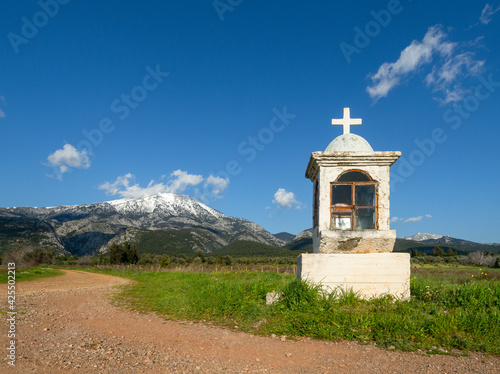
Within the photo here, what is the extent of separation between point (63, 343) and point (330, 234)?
4.96 metres

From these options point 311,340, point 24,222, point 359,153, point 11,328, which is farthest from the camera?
point 24,222

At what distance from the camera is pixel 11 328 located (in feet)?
18.0

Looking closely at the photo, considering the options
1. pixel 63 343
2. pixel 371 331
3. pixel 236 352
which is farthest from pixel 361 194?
pixel 63 343

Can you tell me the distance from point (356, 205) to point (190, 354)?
484 centimetres

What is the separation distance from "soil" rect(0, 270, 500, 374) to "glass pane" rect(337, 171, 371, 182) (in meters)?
3.67

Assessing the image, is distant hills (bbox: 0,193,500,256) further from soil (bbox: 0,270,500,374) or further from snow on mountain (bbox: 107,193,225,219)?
soil (bbox: 0,270,500,374)

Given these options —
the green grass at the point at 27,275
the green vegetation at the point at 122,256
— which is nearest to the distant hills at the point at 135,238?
the green vegetation at the point at 122,256

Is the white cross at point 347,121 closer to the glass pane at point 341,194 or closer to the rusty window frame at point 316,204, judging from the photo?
the glass pane at point 341,194

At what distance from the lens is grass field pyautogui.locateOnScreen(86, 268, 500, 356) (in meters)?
4.86

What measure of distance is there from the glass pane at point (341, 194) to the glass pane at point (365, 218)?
0.38m

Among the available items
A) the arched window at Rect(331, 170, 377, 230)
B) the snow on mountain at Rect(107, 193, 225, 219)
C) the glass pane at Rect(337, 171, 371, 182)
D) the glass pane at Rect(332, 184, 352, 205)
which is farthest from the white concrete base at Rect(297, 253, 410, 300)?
the snow on mountain at Rect(107, 193, 225, 219)

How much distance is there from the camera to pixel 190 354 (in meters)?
4.37

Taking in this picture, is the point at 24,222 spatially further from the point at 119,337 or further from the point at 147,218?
the point at 147,218

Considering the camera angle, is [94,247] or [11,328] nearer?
[11,328]
